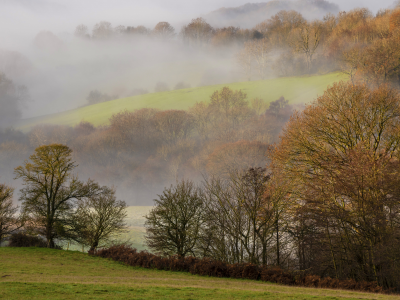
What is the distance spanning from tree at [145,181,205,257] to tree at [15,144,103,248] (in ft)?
45.0

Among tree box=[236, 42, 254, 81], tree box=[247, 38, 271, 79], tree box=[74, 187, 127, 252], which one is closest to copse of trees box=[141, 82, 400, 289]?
tree box=[74, 187, 127, 252]

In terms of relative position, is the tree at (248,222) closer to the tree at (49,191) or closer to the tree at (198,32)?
the tree at (49,191)

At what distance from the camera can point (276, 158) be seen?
1409 inches

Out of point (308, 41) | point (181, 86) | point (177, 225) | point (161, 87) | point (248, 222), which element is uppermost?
point (161, 87)

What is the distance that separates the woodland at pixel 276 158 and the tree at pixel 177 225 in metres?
0.17

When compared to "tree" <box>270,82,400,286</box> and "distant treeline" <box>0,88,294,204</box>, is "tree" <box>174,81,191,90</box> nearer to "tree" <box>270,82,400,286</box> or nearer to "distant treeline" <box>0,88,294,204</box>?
"distant treeline" <box>0,88,294,204</box>

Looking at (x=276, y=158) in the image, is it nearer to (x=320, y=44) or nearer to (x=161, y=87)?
(x=320, y=44)

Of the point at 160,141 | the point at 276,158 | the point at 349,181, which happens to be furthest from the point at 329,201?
the point at 160,141

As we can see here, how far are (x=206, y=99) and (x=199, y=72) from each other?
155 ft

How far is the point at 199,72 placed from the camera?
17175 cm

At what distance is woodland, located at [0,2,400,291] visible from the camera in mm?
26641

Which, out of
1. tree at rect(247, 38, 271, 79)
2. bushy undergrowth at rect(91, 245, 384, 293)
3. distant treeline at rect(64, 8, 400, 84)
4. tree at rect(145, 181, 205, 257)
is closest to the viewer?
bushy undergrowth at rect(91, 245, 384, 293)

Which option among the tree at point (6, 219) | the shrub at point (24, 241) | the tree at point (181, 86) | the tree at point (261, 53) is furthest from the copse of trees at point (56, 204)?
the tree at point (181, 86)

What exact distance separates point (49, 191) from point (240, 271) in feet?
104
